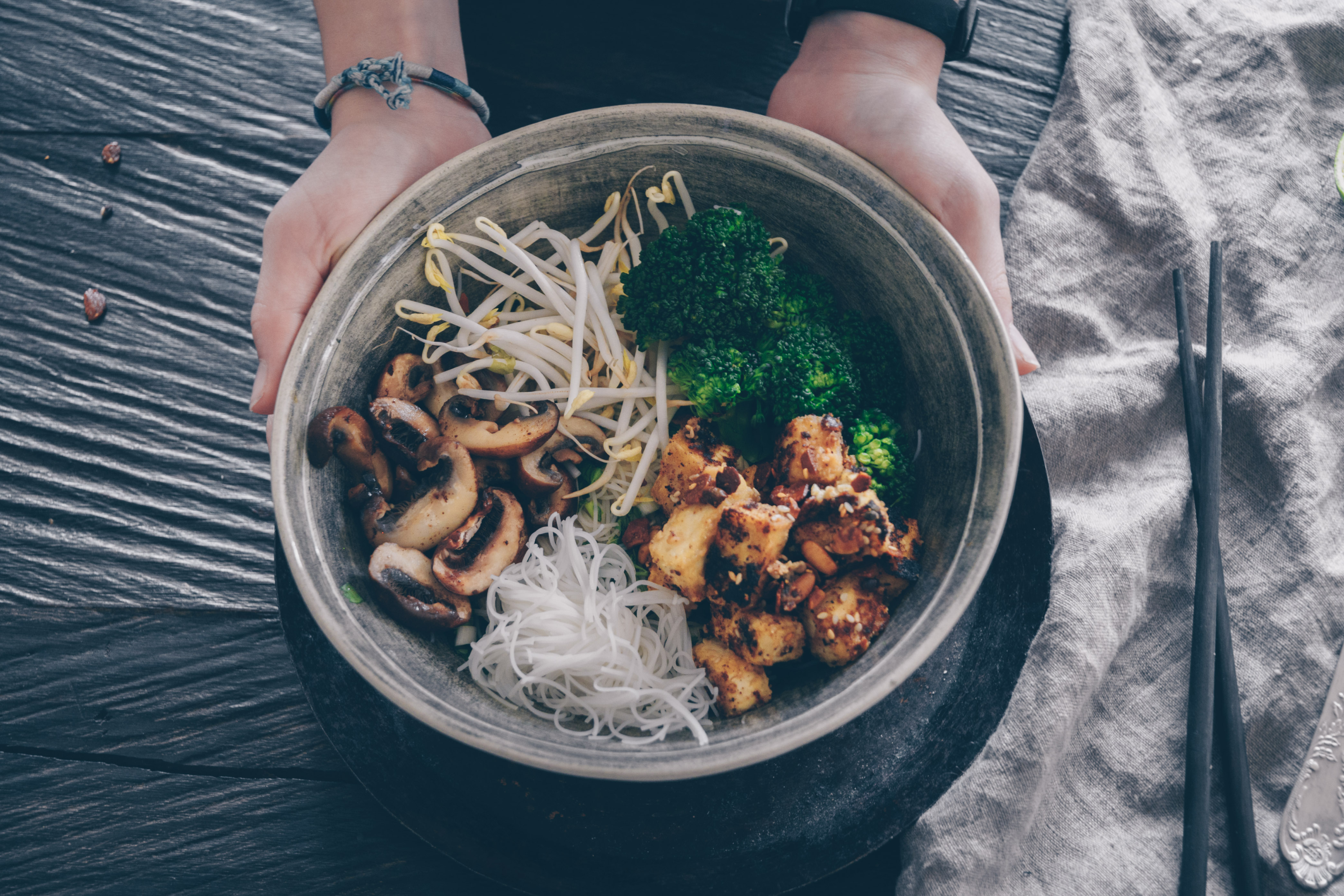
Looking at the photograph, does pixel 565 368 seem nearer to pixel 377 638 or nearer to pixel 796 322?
pixel 796 322

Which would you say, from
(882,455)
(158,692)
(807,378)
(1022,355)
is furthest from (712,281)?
(158,692)

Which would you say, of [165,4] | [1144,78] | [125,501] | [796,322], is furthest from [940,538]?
[165,4]

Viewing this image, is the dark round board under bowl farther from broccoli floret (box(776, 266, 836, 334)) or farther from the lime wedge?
the lime wedge

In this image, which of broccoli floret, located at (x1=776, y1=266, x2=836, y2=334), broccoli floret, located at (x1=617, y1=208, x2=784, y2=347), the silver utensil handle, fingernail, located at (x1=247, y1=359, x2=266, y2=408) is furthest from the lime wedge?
fingernail, located at (x1=247, y1=359, x2=266, y2=408)

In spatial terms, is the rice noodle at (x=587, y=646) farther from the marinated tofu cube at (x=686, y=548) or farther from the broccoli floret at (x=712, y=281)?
the broccoli floret at (x=712, y=281)

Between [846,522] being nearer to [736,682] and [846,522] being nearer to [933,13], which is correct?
[736,682]

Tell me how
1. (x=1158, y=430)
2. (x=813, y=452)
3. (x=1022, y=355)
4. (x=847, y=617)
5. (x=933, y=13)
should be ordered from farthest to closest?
(x=1158, y=430), (x=933, y=13), (x=1022, y=355), (x=813, y=452), (x=847, y=617)
